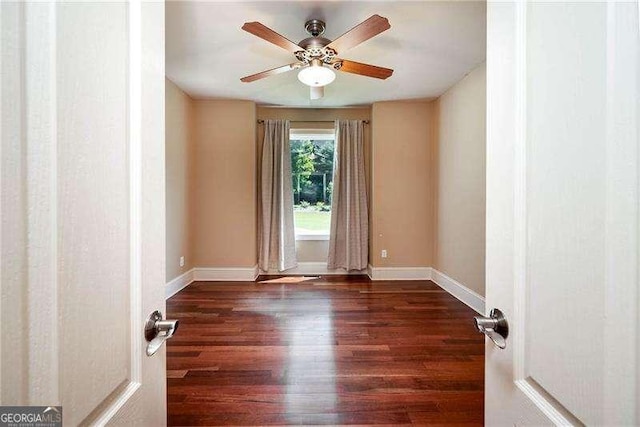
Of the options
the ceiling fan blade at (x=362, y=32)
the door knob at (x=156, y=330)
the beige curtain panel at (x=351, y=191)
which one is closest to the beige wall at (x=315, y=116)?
the beige curtain panel at (x=351, y=191)

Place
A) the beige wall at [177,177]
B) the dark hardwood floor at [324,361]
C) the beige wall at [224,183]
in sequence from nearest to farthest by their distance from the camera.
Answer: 1. the dark hardwood floor at [324,361]
2. the beige wall at [177,177]
3. the beige wall at [224,183]

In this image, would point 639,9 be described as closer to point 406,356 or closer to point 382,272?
point 406,356

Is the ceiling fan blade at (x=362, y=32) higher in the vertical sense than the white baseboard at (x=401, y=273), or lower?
higher

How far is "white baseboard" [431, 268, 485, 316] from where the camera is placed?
288cm

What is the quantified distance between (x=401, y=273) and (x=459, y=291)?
35.9 inches

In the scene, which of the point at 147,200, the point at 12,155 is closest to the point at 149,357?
the point at 147,200

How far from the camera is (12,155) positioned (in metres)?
0.32

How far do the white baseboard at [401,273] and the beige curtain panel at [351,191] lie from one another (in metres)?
0.24

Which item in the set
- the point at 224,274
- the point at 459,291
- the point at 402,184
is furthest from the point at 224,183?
the point at 459,291

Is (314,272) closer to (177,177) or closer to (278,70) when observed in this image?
(177,177)

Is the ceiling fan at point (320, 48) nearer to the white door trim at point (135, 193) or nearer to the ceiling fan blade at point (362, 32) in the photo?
the ceiling fan blade at point (362, 32)

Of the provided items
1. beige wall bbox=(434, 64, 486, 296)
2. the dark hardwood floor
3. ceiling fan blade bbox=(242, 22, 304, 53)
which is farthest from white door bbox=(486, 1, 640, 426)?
beige wall bbox=(434, 64, 486, 296)

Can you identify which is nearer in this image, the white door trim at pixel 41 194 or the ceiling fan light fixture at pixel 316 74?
the white door trim at pixel 41 194

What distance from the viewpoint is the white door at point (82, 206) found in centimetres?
33
